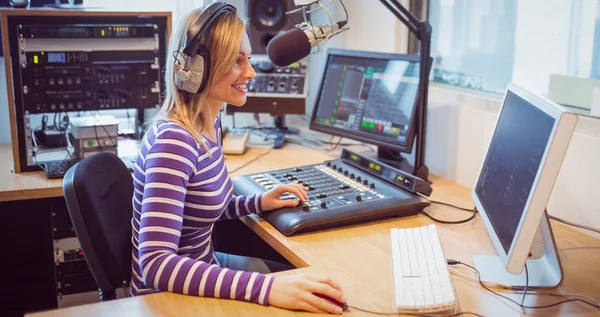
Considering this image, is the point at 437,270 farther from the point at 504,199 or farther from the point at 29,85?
the point at 29,85

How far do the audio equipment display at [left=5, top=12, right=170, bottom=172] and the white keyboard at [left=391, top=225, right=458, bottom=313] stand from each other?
1.13 m

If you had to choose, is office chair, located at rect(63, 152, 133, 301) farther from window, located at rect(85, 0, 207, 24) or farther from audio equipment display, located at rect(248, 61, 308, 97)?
window, located at rect(85, 0, 207, 24)

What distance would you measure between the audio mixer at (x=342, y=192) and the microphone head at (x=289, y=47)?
1.13 ft

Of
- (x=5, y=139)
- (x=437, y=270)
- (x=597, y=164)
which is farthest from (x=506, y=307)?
(x=5, y=139)

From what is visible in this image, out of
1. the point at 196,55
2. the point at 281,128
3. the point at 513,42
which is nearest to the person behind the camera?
the point at 196,55

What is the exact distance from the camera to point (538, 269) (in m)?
1.38

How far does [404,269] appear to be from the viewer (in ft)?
4.33

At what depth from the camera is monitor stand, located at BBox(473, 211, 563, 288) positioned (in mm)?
1318

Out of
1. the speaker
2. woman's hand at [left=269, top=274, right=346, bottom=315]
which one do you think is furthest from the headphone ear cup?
the speaker

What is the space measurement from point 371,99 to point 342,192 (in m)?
0.55

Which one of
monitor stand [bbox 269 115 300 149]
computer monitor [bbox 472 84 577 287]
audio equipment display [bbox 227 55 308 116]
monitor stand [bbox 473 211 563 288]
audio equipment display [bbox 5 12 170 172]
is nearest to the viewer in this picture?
computer monitor [bbox 472 84 577 287]

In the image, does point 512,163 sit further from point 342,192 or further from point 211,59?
point 211,59

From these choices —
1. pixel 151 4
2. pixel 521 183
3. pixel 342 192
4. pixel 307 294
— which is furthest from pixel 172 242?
pixel 151 4

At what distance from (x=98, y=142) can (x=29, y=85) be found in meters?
0.28
